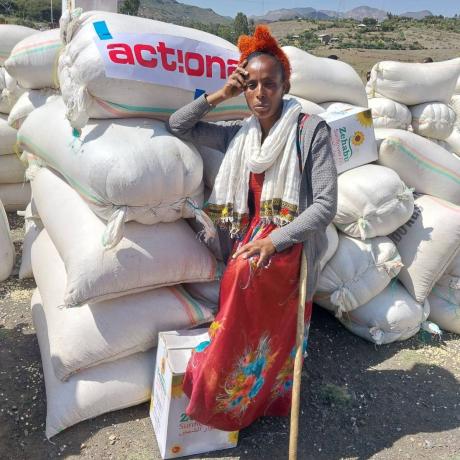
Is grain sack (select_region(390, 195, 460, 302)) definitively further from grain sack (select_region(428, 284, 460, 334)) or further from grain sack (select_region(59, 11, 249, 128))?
grain sack (select_region(59, 11, 249, 128))

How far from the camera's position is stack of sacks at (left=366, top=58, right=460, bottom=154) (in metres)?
3.26

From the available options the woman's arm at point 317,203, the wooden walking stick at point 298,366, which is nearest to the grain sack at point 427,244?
the wooden walking stick at point 298,366

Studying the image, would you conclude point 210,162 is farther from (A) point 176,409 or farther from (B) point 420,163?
(B) point 420,163

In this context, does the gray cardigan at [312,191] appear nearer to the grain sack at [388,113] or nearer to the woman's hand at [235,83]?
the woman's hand at [235,83]

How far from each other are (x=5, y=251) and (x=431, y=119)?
3.05 m

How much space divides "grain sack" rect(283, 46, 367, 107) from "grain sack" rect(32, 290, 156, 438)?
183cm

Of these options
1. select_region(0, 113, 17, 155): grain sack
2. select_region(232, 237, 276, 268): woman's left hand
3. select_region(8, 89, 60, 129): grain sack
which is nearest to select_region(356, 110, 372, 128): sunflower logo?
select_region(232, 237, 276, 268): woman's left hand

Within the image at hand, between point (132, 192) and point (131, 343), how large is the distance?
0.68 metres

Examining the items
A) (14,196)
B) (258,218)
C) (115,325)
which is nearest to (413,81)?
(258,218)

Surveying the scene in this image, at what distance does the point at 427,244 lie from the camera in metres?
2.71

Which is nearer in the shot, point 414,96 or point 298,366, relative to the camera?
point 298,366

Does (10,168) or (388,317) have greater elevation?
(10,168)

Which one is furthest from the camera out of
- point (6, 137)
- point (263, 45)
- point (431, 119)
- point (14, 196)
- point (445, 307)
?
point (14, 196)

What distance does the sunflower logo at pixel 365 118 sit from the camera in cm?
267
